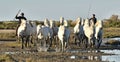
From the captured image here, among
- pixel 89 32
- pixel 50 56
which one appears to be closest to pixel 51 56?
pixel 50 56

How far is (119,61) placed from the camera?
2514 cm

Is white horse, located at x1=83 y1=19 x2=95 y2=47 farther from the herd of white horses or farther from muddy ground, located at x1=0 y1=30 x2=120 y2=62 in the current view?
muddy ground, located at x1=0 y1=30 x2=120 y2=62

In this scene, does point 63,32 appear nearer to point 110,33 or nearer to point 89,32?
point 89,32

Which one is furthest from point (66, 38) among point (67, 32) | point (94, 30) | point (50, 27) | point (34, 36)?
point (34, 36)

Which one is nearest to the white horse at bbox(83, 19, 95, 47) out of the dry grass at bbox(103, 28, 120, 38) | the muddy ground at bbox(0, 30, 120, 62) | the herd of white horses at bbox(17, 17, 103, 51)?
the herd of white horses at bbox(17, 17, 103, 51)

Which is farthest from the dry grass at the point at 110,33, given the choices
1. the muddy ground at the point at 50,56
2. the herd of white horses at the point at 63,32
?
the muddy ground at the point at 50,56

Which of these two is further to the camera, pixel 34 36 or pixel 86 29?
pixel 34 36

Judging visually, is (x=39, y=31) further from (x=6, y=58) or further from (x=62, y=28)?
(x=6, y=58)

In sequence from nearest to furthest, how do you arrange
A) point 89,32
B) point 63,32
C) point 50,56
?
point 50,56, point 63,32, point 89,32

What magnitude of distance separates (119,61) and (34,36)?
15833 mm

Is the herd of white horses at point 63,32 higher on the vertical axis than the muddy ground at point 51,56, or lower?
higher

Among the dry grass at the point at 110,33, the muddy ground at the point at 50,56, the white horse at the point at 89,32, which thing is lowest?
the dry grass at the point at 110,33

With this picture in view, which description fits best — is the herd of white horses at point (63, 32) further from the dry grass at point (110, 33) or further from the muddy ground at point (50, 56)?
the dry grass at point (110, 33)

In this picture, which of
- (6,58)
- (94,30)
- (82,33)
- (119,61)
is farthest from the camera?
(82,33)
